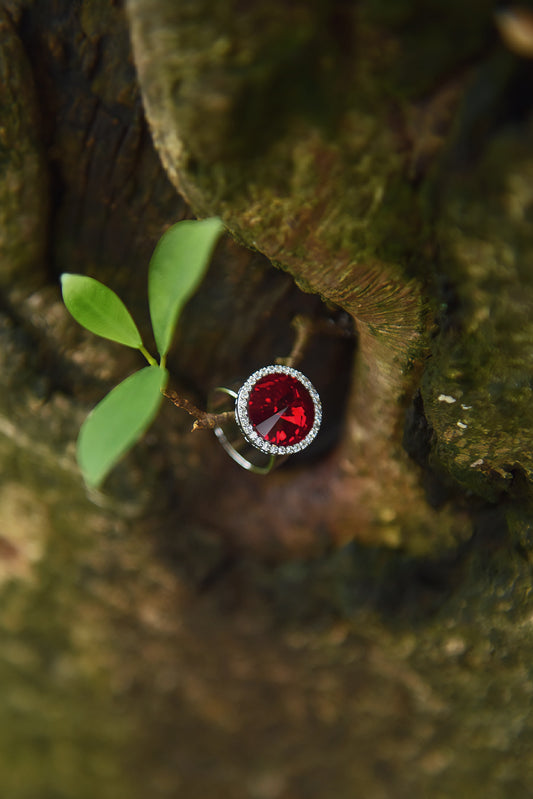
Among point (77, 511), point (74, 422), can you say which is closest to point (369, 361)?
point (74, 422)

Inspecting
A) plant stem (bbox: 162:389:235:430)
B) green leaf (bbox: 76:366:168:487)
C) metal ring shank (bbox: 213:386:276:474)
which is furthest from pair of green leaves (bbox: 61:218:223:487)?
metal ring shank (bbox: 213:386:276:474)

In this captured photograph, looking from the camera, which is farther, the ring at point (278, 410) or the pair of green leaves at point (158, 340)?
the ring at point (278, 410)

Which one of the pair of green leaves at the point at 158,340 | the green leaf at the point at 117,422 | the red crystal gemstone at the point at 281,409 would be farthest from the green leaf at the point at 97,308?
the red crystal gemstone at the point at 281,409

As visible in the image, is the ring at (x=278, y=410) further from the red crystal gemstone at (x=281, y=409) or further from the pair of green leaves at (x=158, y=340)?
the pair of green leaves at (x=158, y=340)

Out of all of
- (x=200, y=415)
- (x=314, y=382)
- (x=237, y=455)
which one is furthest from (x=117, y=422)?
(x=314, y=382)

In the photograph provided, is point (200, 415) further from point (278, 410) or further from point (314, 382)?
point (314, 382)

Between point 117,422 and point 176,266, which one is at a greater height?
point 176,266
